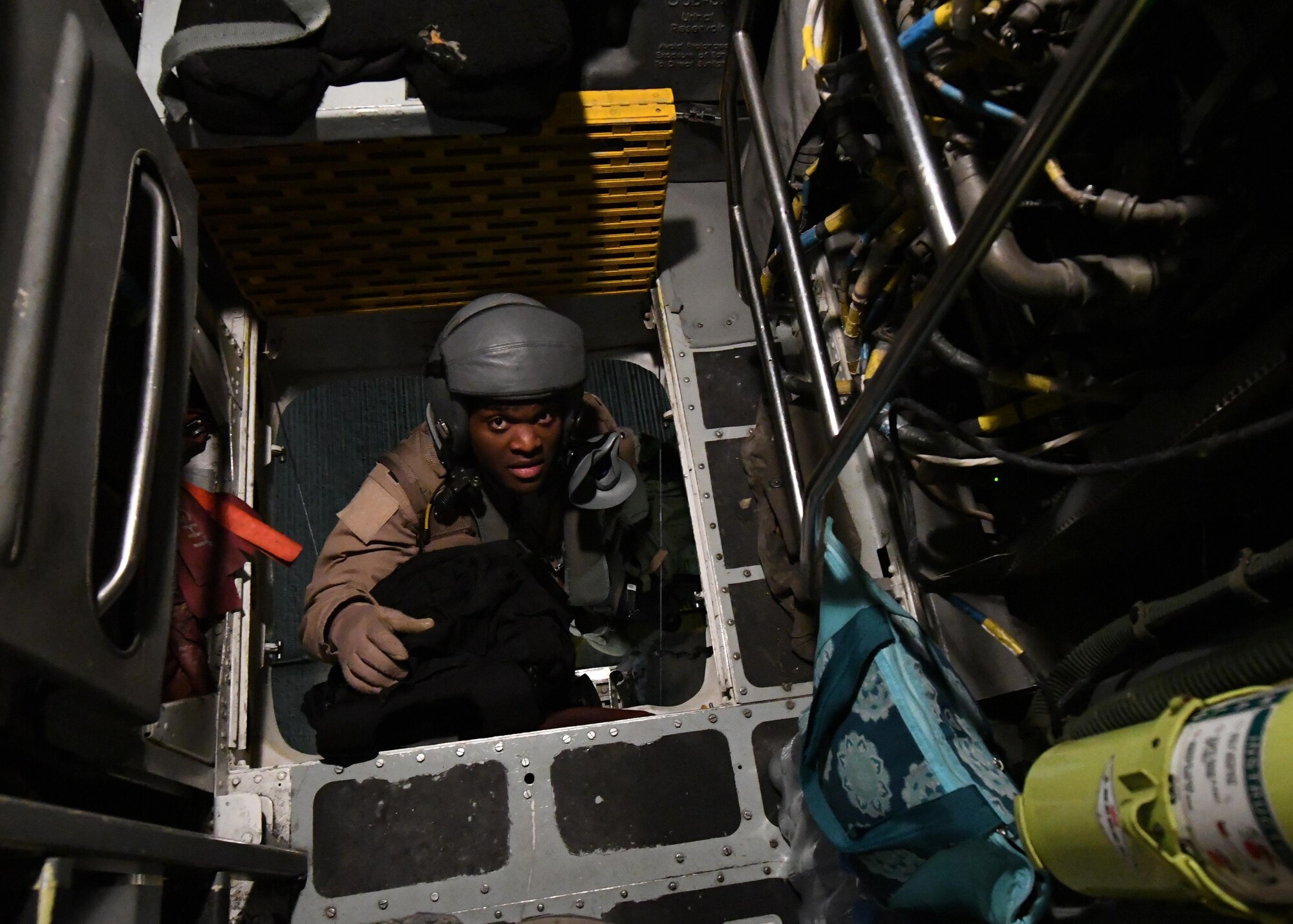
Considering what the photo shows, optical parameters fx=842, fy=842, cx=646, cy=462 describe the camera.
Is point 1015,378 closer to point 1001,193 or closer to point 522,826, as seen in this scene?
point 1001,193

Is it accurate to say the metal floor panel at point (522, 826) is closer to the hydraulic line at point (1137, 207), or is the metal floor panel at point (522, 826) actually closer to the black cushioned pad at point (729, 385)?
the black cushioned pad at point (729, 385)

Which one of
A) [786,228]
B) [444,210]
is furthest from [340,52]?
[786,228]

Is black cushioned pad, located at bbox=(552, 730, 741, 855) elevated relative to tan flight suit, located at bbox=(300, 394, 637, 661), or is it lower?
lower

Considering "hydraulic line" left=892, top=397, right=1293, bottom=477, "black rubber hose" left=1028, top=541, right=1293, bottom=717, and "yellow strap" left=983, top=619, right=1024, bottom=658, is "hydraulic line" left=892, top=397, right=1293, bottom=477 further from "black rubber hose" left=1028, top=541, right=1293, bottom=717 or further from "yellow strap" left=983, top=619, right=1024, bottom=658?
"yellow strap" left=983, top=619, right=1024, bottom=658

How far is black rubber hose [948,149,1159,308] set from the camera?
129 centimetres

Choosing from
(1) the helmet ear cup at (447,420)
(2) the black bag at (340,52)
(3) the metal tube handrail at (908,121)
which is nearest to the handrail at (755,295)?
(2) the black bag at (340,52)

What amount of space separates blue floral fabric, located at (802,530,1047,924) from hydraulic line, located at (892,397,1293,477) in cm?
33

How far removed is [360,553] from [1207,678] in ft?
6.30

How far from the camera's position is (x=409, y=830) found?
6.48 ft

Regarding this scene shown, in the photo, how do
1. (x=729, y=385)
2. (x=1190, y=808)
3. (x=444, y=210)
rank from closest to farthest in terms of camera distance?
Answer: (x=1190, y=808) → (x=444, y=210) → (x=729, y=385)

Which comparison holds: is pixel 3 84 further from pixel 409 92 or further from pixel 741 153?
pixel 741 153

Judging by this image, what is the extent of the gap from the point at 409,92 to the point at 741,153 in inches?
42.3

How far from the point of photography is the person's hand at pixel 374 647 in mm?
2004

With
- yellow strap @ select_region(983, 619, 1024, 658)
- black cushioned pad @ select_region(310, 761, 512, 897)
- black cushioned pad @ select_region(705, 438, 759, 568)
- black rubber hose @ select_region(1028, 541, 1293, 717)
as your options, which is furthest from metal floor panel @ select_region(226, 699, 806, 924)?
black rubber hose @ select_region(1028, 541, 1293, 717)
